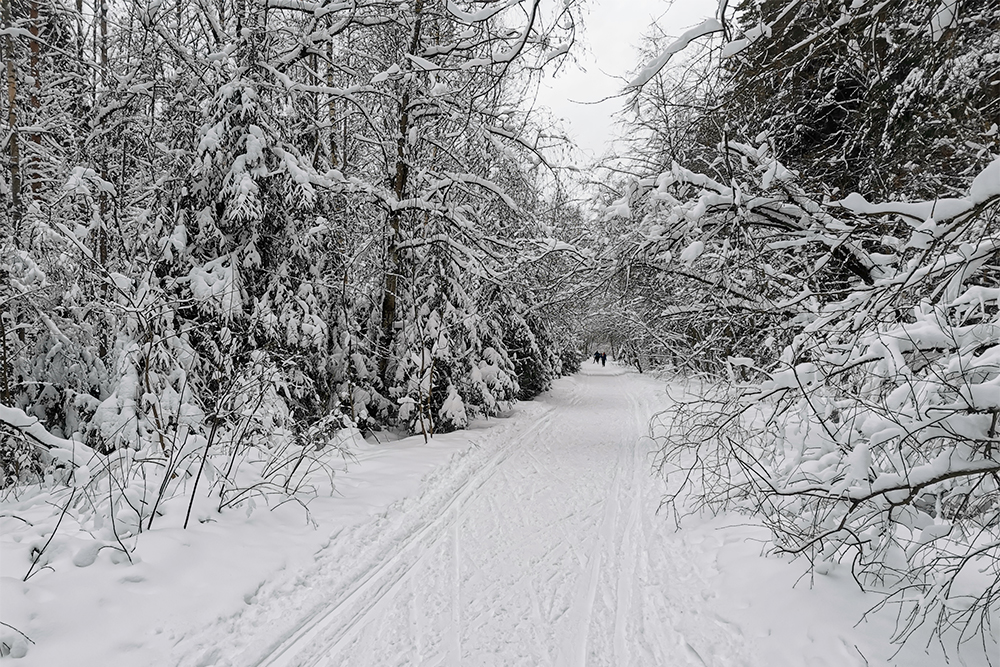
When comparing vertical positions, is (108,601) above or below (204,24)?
below

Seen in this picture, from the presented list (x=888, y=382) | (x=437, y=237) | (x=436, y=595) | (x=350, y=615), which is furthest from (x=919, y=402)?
(x=437, y=237)

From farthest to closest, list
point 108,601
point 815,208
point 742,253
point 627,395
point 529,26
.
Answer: point 627,395 → point 742,253 → point 815,208 → point 108,601 → point 529,26

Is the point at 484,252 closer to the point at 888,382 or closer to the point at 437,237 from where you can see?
the point at 437,237

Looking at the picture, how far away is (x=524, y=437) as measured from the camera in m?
11.7

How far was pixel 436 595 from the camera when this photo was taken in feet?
13.7

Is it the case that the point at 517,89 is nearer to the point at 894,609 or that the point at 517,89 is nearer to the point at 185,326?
the point at 185,326

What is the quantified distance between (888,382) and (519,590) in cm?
303

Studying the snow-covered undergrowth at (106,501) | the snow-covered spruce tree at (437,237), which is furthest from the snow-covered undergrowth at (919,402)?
the snow-covered spruce tree at (437,237)

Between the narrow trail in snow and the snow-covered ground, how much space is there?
0.05 ft

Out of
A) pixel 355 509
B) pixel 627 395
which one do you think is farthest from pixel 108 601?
pixel 627 395

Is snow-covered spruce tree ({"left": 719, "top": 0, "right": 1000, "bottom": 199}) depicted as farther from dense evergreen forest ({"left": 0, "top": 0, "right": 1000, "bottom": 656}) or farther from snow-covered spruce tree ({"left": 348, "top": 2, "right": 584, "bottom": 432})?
snow-covered spruce tree ({"left": 348, "top": 2, "right": 584, "bottom": 432})

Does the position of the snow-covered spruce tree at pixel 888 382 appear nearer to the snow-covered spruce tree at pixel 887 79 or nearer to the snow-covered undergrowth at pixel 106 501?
the snow-covered spruce tree at pixel 887 79

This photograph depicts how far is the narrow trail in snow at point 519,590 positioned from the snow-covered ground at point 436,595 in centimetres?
2

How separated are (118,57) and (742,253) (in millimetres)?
9457
